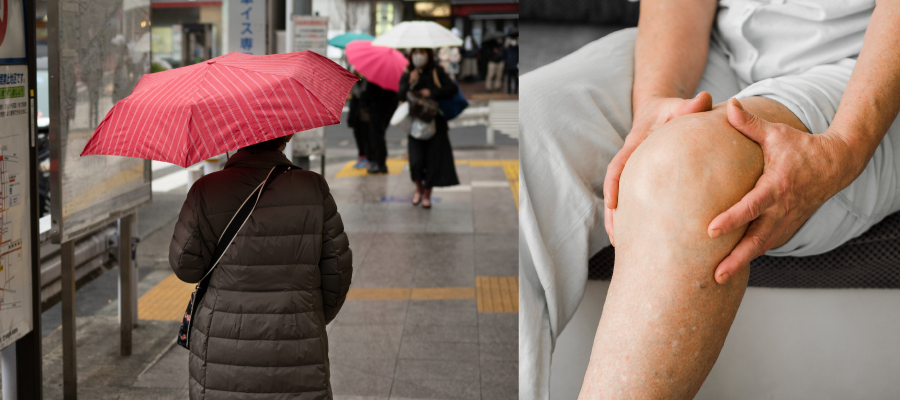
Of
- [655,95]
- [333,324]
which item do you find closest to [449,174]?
[333,324]

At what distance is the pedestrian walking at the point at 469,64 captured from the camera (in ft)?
84.8

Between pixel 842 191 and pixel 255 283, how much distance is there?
1.64m

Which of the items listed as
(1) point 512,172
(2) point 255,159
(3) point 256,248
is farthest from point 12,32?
(1) point 512,172

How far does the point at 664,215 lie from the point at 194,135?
131 centimetres

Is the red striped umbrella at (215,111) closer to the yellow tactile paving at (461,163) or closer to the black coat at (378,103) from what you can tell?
the yellow tactile paving at (461,163)

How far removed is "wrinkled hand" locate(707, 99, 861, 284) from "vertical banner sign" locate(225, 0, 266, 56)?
4083mm

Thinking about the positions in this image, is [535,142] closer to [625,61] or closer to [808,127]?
[625,61]

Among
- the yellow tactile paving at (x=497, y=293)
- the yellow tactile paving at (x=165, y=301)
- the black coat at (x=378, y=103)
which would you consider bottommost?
the yellow tactile paving at (x=165, y=301)

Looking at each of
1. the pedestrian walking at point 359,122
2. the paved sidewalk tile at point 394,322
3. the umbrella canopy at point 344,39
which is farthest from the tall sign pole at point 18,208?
the pedestrian walking at point 359,122

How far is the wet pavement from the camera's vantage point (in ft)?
11.6

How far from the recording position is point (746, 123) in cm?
134

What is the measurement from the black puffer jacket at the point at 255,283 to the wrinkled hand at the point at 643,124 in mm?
1120

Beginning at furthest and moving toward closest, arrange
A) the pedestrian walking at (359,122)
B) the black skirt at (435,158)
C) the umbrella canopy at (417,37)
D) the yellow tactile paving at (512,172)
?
the pedestrian walking at (359,122), the yellow tactile paving at (512,172), the black skirt at (435,158), the umbrella canopy at (417,37)

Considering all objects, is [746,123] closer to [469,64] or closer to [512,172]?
[512,172]
